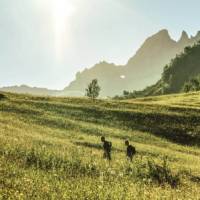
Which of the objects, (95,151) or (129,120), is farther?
(129,120)

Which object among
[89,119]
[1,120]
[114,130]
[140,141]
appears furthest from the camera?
[89,119]

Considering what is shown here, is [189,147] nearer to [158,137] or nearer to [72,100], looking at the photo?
[158,137]

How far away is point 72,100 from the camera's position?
83.2 meters

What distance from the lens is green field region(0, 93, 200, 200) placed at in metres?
14.3

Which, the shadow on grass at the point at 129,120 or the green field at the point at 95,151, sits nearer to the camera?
the green field at the point at 95,151

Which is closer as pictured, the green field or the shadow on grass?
the green field

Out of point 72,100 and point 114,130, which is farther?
point 72,100

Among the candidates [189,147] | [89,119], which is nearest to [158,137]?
[189,147]

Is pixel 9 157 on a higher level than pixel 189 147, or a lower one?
higher

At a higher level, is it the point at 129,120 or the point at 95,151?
the point at 129,120

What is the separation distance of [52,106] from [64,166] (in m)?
52.3

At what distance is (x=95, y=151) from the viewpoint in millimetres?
33156

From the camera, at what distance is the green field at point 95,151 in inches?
562

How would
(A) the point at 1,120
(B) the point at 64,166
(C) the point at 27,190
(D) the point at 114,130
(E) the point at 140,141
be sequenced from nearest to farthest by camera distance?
1. (C) the point at 27,190
2. (B) the point at 64,166
3. (A) the point at 1,120
4. (E) the point at 140,141
5. (D) the point at 114,130
